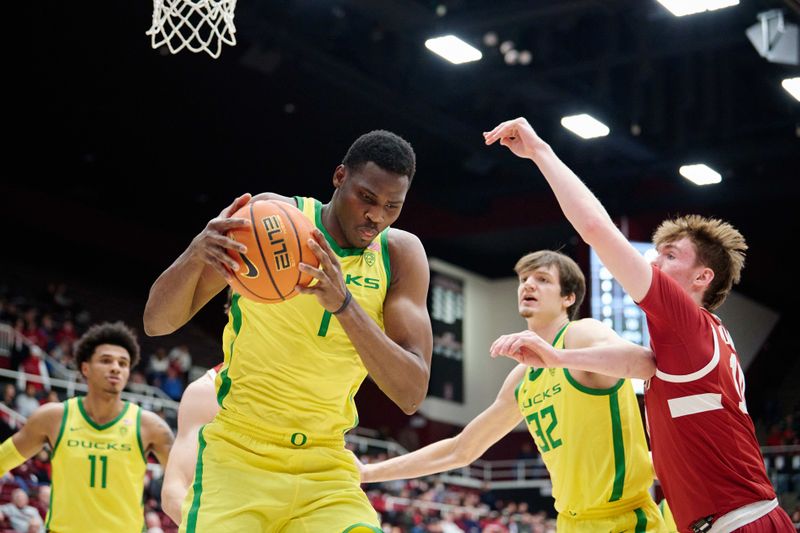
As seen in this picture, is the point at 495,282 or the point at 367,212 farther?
the point at 495,282

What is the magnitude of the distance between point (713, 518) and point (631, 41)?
12.2 metres

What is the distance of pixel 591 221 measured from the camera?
385 centimetres

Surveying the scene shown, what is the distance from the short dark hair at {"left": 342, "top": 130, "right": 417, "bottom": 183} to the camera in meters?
3.66

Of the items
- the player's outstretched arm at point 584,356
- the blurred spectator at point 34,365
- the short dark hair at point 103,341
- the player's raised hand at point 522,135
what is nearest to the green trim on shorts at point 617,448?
the player's outstretched arm at point 584,356

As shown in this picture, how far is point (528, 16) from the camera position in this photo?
13695 mm

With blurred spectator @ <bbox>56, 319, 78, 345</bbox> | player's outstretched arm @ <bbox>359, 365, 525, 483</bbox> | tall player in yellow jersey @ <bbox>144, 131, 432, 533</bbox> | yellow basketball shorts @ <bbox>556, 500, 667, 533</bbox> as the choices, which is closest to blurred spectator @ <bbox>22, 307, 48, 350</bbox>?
blurred spectator @ <bbox>56, 319, 78, 345</bbox>

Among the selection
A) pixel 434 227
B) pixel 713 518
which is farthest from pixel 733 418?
pixel 434 227

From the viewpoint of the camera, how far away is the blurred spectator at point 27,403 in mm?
13312

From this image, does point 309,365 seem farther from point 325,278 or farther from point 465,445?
point 465,445

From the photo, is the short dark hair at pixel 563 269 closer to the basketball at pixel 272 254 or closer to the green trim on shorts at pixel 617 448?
the green trim on shorts at pixel 617 448

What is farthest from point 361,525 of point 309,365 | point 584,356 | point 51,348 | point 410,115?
point 51,348

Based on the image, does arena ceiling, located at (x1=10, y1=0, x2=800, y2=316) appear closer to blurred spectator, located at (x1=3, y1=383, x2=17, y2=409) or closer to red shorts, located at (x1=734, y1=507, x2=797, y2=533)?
blurred spectator, located at (x1=3, y1=383, x2=17, y2=409)

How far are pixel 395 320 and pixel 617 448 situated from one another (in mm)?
1620

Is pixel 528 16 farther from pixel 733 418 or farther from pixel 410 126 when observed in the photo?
pixel 733 418
